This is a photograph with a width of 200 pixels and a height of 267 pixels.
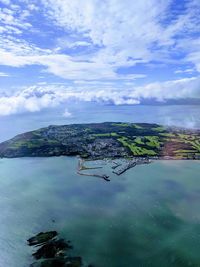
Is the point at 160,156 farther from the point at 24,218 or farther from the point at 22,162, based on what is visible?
the point at 24,218

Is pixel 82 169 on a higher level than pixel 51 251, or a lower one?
higher

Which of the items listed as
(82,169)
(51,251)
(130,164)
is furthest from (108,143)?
(51,251)

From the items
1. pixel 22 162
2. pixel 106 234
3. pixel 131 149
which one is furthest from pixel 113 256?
pixel 131 149

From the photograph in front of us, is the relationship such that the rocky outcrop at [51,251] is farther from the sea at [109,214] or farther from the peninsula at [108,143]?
the peninsula at [108,143]

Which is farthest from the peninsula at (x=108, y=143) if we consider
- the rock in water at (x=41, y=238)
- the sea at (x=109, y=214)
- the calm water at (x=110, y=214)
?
the rock in water at (x=41, y=238)

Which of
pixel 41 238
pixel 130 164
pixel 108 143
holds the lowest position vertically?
pixel 41 238

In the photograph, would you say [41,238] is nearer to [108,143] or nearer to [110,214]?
[110,214]
